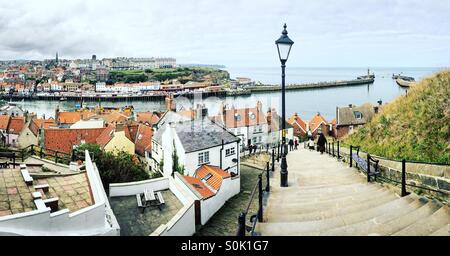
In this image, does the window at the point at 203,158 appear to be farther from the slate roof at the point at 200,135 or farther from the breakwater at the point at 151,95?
the breakwater at the point at 151,95

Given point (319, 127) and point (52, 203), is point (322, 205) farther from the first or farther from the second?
point (319, 127)

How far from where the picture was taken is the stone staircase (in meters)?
5.93

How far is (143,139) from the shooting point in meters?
38.4

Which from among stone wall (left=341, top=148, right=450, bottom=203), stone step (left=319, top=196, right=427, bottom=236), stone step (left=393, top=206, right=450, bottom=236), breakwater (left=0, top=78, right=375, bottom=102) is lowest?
stone step (left=319, top=196, right=427, bottom=236)

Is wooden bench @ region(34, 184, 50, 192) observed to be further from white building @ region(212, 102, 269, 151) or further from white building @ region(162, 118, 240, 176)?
white building @ region(212, 102, 269, 151)

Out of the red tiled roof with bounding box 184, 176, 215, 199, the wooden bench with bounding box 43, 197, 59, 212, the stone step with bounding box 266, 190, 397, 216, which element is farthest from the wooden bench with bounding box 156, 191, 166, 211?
the stone step with bounding box 266, 190, 397, 216

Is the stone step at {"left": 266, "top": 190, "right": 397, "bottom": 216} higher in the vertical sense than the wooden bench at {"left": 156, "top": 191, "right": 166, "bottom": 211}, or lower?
higher

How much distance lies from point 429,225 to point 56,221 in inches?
257

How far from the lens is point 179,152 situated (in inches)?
948

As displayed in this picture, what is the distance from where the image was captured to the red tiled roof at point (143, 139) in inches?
1470

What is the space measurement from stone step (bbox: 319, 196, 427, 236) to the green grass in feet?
12.2

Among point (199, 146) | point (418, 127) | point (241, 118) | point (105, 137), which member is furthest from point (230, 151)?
point (105, 137)

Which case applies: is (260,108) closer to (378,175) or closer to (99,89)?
(378,175)
